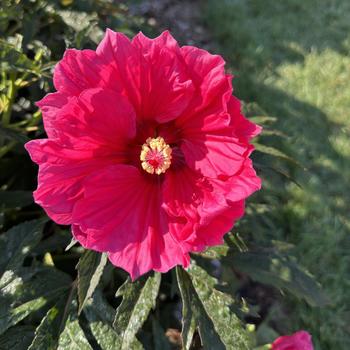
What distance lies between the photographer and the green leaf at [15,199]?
162cm

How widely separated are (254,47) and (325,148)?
0.87 m

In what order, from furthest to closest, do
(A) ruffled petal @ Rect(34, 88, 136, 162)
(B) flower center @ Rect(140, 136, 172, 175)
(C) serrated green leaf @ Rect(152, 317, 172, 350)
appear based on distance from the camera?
(C) serrated green leaf @ Rect(152, 317, 172, 350) < (B) flower center @ Rect(140, 136, 172, 175) < (A) ruffled petal @ Rect(34, 88, 136, 162)

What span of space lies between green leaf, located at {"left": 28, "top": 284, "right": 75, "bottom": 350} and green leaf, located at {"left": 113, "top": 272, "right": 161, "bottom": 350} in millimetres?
161

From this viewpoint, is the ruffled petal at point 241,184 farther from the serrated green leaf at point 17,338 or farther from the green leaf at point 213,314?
Result: the serrated green leaf at point 17,338

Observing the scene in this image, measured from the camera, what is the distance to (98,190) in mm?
1126

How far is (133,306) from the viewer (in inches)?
53.1

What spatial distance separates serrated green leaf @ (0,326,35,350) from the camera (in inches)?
54.7

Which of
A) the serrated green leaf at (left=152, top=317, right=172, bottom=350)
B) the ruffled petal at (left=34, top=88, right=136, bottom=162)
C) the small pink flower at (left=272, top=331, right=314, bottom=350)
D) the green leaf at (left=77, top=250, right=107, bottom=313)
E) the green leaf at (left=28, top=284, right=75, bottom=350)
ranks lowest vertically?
the serrated green leaf at (left=152, top=317, right=172, bottom=350)

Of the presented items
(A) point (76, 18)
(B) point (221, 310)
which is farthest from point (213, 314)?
(A) point (76, 18)

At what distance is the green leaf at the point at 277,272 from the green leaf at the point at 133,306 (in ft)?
1.07

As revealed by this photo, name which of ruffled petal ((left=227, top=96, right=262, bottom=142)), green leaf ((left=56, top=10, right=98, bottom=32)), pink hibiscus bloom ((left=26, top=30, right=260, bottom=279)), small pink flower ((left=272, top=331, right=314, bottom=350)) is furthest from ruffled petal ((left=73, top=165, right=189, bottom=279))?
green leaf ((left=56, top=10, right=98, bottom=32))

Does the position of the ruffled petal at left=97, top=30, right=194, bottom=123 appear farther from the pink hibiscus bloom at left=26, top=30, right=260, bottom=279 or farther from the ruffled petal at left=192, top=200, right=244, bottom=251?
the ruffled petal at left=192, top=200, right=244, bottom=251

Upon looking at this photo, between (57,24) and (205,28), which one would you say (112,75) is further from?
(205,28)

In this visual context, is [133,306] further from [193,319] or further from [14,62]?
[14,62]
